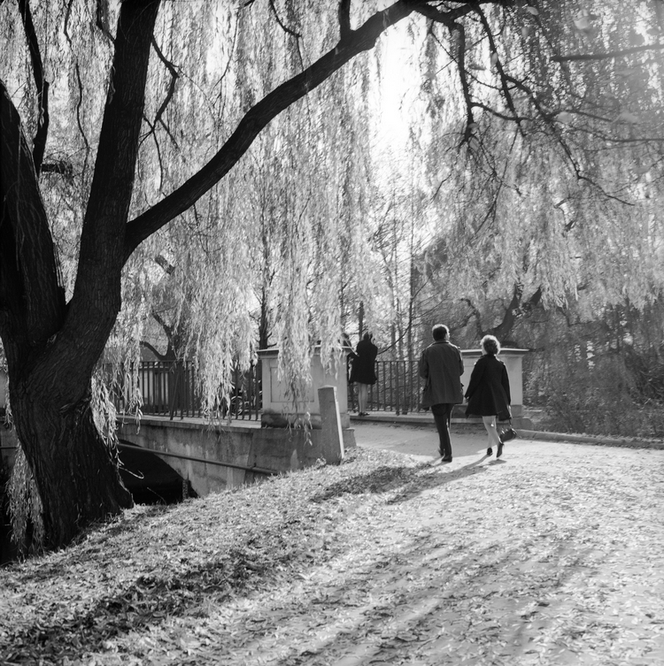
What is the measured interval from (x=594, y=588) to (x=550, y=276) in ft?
13.8

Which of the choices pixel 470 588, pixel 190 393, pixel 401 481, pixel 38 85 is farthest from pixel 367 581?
pixel 190 393

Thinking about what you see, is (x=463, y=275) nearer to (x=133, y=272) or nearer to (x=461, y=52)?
(x=461, y=52)

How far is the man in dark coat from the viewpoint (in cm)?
941

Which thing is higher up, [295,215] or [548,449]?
[295,215]

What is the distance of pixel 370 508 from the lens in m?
7.03

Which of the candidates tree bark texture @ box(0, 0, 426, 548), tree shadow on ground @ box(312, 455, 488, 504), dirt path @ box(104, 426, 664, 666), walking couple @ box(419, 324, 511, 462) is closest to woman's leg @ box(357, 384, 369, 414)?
walking couple @ box(419, 324, 511, 462)

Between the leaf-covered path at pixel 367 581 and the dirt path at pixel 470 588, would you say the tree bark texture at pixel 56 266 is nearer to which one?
the leaf-covered path at pixel 367 581

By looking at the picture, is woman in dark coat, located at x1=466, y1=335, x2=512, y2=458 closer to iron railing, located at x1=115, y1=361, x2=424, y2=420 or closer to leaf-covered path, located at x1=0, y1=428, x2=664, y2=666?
leaf-covered path, located at x1=0, y1=428, x2=664, y2=666

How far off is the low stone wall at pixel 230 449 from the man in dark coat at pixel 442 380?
141cm

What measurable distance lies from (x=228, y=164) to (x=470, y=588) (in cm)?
440

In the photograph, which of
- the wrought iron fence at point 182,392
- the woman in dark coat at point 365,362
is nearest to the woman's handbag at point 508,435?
the wrought iron fence at point 182,392

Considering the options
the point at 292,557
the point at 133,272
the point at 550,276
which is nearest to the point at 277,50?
the point at 133,272

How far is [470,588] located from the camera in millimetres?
4535

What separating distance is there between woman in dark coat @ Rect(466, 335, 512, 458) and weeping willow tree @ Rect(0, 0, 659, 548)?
4.51ft
